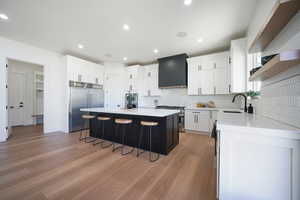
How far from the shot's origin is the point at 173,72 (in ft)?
14.9

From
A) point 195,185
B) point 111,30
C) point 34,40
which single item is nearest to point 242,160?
point 195,185

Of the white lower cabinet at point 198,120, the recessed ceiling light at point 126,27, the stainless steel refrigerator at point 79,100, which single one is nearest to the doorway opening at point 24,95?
the stainless steel refrigerator at point 79,100

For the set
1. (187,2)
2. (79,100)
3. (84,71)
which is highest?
(187,2)

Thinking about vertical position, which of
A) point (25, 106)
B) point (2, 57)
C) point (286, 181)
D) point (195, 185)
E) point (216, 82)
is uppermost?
point (2, 57)

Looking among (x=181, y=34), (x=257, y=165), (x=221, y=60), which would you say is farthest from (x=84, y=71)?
(x=257, y=165)

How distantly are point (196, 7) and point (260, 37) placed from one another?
1363mm

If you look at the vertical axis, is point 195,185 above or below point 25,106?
below

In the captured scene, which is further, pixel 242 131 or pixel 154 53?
pixel 154 53

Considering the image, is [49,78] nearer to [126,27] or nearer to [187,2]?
[126,27]

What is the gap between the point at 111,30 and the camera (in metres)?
2.93

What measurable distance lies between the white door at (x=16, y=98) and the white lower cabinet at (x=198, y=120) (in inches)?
275

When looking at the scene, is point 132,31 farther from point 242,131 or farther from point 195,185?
point 195,185

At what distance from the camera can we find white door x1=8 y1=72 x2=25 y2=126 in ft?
15.6

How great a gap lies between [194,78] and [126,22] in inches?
112
